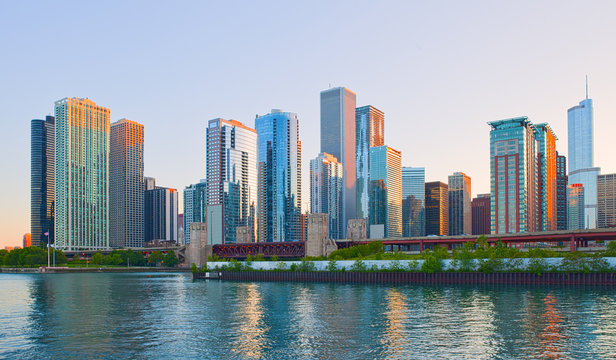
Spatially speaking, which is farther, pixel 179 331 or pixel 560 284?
pixel 560 284

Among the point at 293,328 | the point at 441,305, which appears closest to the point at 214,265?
the point at 441,305

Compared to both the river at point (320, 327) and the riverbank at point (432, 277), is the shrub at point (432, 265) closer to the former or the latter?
the riverbank at point (432, 277)

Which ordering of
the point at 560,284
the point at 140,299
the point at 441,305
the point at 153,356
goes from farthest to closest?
the point at 560,284 < the point at 140,299 < the point at 441,305 < the point at 153,356

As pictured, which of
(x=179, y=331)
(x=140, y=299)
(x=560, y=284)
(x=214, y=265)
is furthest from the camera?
(x=214, y=265)

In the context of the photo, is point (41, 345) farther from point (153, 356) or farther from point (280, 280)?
point (280, 280)

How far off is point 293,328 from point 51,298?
6039 cm

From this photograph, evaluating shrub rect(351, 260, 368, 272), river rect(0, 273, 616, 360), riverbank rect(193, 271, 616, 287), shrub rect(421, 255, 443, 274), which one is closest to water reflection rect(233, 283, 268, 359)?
river rect(0, 273, 616, 360)

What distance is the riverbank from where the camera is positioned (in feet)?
375

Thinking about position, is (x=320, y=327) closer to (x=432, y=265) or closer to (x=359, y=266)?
(x=432, y=265)

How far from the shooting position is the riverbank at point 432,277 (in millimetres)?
114344

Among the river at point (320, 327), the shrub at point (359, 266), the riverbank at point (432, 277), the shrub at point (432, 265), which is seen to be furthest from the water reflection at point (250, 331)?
the shrub at point (359, 266)

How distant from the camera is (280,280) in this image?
523ft

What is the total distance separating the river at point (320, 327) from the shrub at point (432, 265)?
37.6 meters

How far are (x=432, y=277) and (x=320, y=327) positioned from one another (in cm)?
7786
